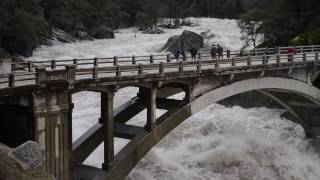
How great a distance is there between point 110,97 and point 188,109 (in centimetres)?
542

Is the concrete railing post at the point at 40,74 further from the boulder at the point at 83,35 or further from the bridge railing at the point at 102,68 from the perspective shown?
the boulder at the point at 83,35

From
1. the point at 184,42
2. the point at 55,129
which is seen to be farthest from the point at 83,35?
the point at 55,129

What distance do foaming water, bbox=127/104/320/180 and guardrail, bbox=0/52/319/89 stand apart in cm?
692

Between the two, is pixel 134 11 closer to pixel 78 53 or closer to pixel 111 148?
pixel 78 53

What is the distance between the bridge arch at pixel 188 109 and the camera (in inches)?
896

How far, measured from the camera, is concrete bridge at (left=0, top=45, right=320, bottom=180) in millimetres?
19594

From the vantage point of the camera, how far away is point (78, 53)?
2751 inches

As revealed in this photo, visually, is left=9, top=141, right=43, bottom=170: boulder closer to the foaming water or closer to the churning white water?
the foaming water

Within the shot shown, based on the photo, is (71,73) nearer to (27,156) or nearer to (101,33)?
(27,156)

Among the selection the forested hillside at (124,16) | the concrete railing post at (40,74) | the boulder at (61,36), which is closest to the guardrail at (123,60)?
the concrete railing post at (40,74)

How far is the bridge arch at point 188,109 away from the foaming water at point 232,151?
4655 mm

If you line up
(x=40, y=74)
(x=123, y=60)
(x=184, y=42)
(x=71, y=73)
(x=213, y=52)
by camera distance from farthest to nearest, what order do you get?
1. (x=184, y=42)
2. (x=213, y=52)
3. (x=123, y=60)
4. (x=71, y=73)
5. (x=40, y=74)

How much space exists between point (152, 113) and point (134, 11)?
12052cm

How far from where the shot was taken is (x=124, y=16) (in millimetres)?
136500
